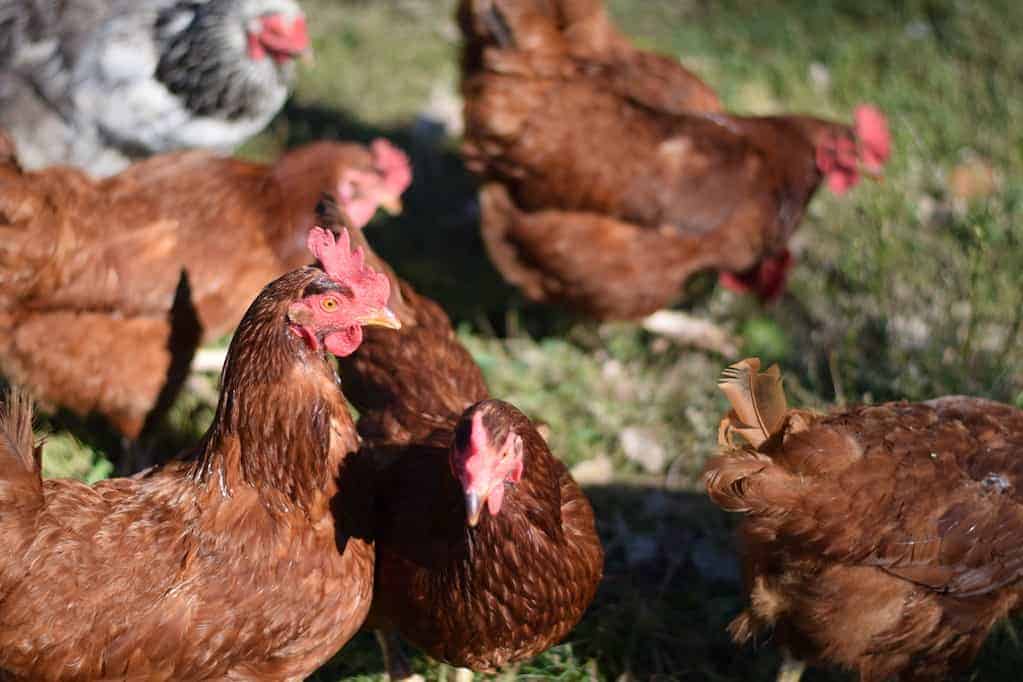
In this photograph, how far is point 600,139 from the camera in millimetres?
4074

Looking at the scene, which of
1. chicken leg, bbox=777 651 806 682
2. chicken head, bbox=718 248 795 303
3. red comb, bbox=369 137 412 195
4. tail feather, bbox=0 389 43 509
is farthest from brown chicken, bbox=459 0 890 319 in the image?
tail feather, bbox=0 389 43 509

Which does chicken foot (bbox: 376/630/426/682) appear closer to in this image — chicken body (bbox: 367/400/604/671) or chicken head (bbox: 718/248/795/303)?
chicken body (bbox: 367/400/604/671)

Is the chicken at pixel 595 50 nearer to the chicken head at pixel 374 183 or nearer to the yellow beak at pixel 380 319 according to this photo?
the chicken head at pixel 374 183

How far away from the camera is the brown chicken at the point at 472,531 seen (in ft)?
7.42

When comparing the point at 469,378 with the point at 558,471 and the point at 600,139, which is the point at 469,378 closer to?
the point at 558,471

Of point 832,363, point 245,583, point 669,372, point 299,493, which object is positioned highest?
point 299,493

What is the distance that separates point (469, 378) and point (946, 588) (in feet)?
4.74

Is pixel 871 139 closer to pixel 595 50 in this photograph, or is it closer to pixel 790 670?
pixel 595 50

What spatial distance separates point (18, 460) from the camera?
2.32 meters

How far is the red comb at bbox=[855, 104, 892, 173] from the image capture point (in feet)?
14.2

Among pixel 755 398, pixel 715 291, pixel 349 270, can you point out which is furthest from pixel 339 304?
pixel 715 291

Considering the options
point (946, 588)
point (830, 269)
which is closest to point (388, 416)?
point (946, 588)

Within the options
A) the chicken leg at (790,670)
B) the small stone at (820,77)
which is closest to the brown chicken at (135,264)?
the chicken leg at (790,670)

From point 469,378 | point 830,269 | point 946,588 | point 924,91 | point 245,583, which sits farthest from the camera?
point 924,91
